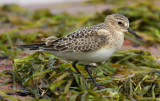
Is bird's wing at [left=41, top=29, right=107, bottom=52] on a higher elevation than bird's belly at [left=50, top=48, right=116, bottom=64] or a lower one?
higher

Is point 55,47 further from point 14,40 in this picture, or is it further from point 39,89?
point 14,40

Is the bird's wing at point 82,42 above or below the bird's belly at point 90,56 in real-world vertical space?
above

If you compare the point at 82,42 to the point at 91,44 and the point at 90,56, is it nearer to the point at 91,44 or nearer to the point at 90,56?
the point at 91,44

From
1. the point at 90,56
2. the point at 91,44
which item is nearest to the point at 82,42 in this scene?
the point at 91,44

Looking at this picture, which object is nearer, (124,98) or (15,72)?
(124,98)

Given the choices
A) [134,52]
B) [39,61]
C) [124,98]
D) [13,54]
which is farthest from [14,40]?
[124,98]
